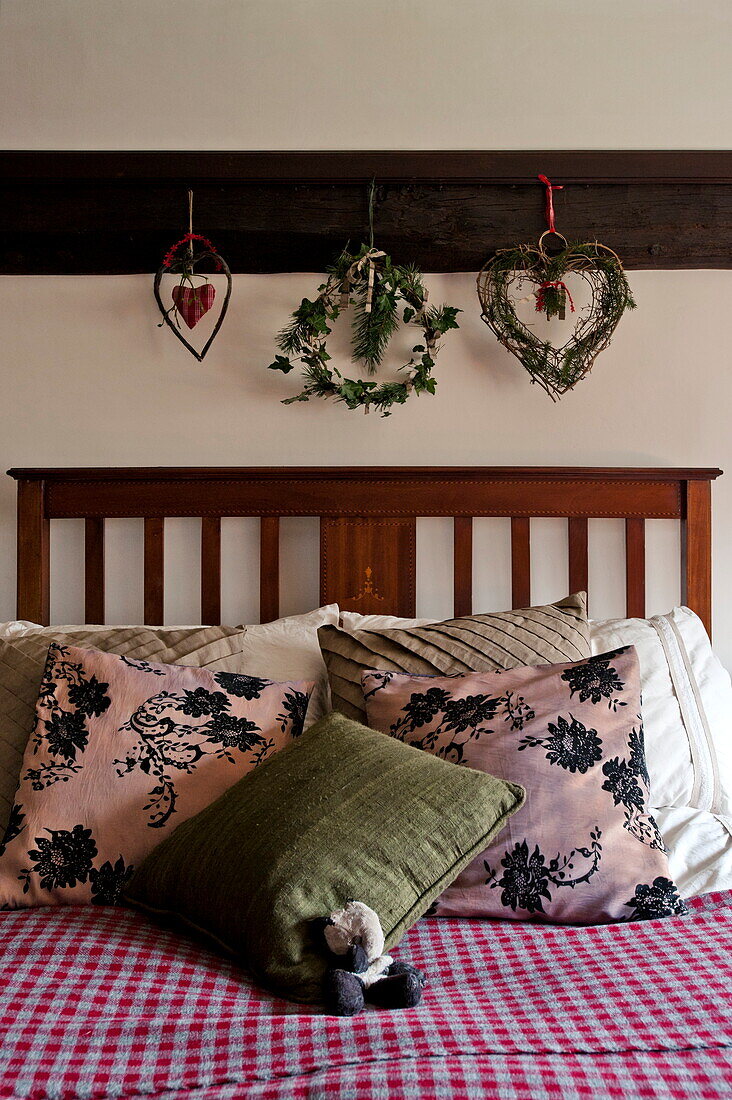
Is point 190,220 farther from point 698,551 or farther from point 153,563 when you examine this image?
point 698,551

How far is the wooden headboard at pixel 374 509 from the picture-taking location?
1.80 metres

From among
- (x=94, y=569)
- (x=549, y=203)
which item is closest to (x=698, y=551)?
(x=549, y=203)

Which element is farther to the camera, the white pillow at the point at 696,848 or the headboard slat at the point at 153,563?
the headboard slat at the point at 153,563

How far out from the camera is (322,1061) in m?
0.71

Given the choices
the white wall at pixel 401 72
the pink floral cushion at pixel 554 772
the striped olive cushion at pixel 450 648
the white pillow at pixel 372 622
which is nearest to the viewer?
the pink floral cushion at pixel 554 772

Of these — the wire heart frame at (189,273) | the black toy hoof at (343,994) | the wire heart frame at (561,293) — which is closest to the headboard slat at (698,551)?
the wire heart frame at (561,293)

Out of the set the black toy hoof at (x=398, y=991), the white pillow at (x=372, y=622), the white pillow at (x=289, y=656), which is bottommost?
the black toy hoof at (x=398, y=991)

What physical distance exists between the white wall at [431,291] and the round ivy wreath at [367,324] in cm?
7

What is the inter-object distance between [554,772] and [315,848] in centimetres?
36

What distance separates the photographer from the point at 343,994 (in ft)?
2.73

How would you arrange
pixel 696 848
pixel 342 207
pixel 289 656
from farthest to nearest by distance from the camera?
pixel 342 207 < pixel 289 656 < pixel 696 848

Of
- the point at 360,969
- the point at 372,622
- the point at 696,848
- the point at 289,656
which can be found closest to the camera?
the point at 360,969

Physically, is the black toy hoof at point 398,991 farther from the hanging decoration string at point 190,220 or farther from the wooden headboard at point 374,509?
the hanging decoration string at point 190,220

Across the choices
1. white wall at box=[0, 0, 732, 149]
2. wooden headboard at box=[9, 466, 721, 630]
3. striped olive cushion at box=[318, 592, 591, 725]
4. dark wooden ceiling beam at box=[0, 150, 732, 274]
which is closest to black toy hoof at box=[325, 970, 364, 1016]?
striped olive cushion at box=[318, 592, 591, 725]
